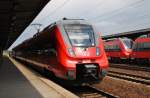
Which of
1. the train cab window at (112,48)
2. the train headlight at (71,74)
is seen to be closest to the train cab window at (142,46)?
the train cab window at (112,48)

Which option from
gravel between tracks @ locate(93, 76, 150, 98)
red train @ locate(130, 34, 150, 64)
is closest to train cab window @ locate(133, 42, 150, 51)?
red train @ locate(130, 34, 150, 64)

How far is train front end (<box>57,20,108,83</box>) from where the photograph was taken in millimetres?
13102

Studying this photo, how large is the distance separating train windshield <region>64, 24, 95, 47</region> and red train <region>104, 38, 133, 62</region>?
2075cm

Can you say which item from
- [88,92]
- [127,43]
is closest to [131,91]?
[88,92]

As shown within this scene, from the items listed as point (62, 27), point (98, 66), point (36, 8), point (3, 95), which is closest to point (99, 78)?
point (98, 66)

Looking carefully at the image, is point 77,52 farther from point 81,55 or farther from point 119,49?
point 119,49

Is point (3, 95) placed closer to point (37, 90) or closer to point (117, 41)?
point (37, 90)

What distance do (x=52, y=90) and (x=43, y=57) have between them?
20.4ft

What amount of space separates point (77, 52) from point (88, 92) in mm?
1670

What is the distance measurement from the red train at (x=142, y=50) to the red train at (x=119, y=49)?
9.00 ft

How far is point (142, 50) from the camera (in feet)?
98.0

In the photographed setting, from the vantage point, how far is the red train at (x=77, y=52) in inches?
518

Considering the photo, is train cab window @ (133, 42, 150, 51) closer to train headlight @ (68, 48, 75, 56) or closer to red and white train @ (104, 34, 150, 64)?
red and white train @ (104, 34, 150, 64)

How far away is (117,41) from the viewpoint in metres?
36.1
